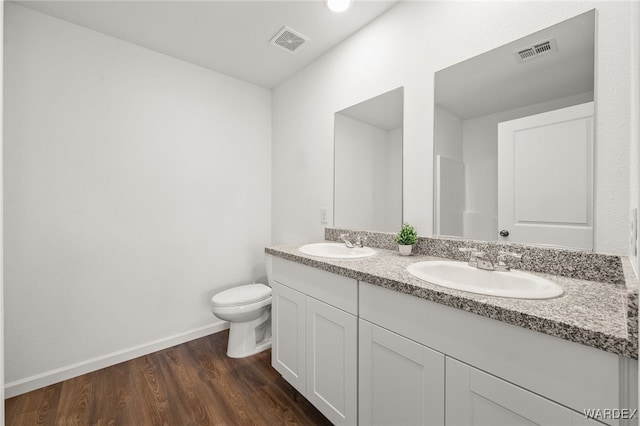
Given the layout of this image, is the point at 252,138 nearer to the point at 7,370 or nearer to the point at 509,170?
the point at 509,170

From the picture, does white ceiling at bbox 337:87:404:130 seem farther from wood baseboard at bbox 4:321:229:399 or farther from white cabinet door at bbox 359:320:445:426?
wood baseboard at bbox 4:321:229:399

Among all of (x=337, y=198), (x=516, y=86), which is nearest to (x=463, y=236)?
(x=516, y=86)

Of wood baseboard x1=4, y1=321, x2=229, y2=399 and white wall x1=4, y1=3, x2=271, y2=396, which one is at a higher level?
white wall x1=4, y1=3, x2=271, y2=396

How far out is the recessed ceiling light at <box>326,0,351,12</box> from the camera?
1552mm

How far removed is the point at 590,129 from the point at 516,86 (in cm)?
34

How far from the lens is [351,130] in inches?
76.3

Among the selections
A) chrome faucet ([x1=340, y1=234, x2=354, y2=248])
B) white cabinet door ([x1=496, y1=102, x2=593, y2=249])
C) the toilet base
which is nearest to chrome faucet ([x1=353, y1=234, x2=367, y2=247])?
chrome faucet ([x1=340, y1=234, x2=354, y2=248])

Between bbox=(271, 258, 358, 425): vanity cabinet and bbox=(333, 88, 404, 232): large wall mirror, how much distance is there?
2.03ft

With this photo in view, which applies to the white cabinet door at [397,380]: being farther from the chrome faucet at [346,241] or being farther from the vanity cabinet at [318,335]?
the chrome faucet at [346,241]

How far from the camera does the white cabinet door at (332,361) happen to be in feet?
3.86

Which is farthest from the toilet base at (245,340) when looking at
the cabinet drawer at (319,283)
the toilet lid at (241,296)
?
the cabinet drawer at (319,283)

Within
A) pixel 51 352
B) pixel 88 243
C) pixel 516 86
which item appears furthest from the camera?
pixel 88 243

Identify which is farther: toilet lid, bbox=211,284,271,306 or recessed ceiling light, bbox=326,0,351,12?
toilet lid, bbox=211,284,271,306

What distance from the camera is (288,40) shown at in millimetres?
1962
